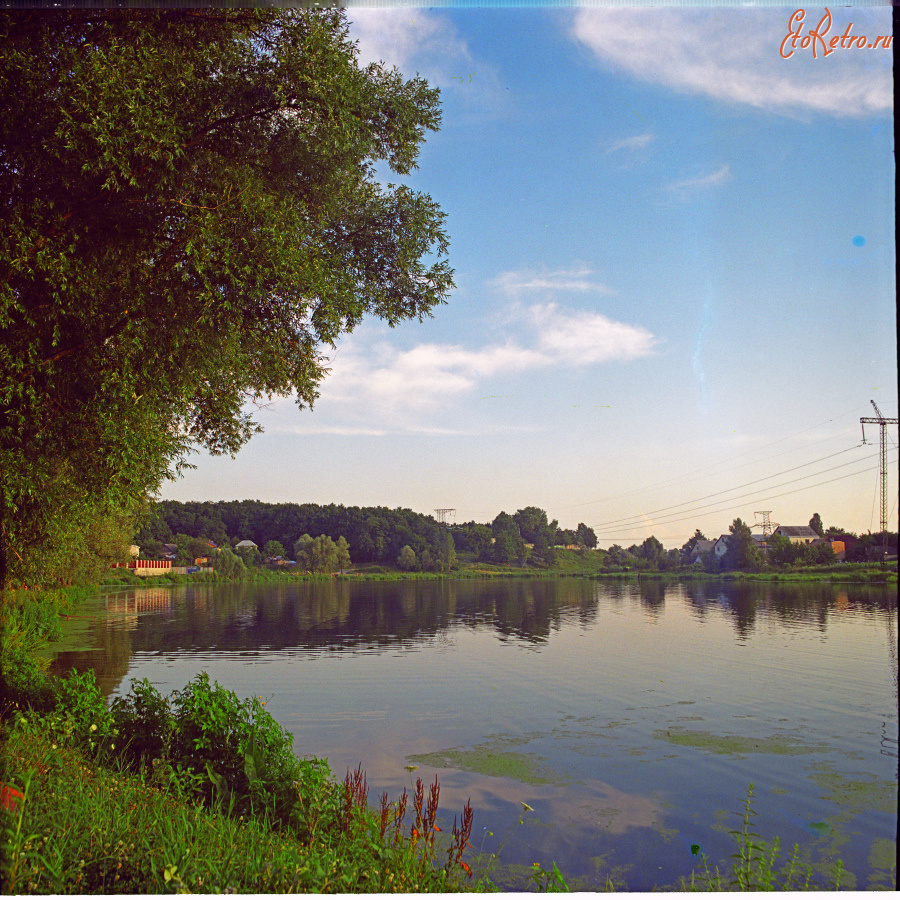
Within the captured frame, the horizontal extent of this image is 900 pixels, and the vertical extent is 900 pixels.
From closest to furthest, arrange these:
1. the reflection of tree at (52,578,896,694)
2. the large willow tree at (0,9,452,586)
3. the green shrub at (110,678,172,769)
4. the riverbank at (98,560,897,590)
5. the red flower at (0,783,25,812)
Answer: the red flower at (0,783,25,812), the large willow tree at (0,9,452,586), the green shrub at (110,678,172,769), the reflection of tree at (52,578,896,694), the riverbank at (98,560,897,590)

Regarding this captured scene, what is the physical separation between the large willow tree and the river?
5873 mm

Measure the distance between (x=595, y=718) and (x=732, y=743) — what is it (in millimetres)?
2854

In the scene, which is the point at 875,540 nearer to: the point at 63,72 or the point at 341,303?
the point at 341,303

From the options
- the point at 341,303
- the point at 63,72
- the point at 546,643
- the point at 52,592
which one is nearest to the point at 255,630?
the point at 52,592

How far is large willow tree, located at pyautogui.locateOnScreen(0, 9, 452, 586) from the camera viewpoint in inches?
240

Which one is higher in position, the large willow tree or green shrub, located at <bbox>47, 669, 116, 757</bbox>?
the large willow tree

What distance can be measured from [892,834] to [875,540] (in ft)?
14.0

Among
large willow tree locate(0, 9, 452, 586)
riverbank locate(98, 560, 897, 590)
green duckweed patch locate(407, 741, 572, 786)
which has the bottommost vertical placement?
riverbank locate(98, 560, 897, 590)

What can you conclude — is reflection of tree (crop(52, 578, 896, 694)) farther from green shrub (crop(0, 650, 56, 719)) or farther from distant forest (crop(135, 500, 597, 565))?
distant forest (crop(135, 500, 597, 565))

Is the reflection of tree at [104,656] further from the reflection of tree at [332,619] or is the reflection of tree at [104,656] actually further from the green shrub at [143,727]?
the green shrub at [143,727]

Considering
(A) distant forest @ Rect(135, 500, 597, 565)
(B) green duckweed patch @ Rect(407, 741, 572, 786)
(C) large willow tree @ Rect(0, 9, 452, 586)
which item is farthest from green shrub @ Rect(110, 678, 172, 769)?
(A) distant forest @ Rect(135, 500, 597, 565)

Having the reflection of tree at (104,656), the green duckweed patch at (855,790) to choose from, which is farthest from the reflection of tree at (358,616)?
the green duckweed patch at (855,790)

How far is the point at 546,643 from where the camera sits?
26.9 m

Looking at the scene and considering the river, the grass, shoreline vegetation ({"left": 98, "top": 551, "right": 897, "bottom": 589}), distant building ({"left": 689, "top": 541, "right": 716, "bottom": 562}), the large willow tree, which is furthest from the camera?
distant building ({"left": 689, "top": 541, "right": 716, "bottom": 562})
